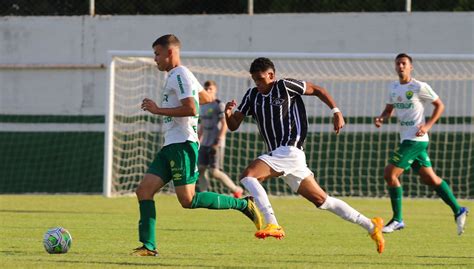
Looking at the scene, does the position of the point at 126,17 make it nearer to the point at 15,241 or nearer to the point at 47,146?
the point at 47,146

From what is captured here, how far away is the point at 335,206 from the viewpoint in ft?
29.3

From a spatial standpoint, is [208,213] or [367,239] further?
[208,213]

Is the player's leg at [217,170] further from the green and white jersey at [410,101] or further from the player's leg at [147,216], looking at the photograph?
the player's leg at [147,216]

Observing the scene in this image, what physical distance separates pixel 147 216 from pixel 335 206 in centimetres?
165

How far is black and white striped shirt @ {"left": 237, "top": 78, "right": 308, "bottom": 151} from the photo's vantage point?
9.09m

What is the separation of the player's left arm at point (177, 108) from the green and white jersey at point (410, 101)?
4377 millimetres

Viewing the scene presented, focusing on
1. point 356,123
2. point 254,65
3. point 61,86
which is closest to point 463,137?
point 356,123

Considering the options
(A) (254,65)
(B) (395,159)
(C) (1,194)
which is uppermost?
(A) (254,65)

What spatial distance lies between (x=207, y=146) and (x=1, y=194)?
523cm

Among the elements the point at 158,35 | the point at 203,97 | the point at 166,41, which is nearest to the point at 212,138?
the point at 158,35

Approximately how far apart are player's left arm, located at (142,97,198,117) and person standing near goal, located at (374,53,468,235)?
384cm

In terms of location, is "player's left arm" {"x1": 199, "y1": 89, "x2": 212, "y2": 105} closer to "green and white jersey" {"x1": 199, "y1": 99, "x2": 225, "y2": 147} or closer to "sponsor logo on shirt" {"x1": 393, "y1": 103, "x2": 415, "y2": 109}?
"sponsor logo on shirt" {"x1": 393, "y1": 103, "x2": 415, "y2": 109}

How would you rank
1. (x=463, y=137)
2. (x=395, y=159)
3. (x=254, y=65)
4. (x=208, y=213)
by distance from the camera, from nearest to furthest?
(x=254, y=65) → (x=395, y=159) → (x=208, y=213) → (x=463, y=137)

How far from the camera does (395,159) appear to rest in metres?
12.1
